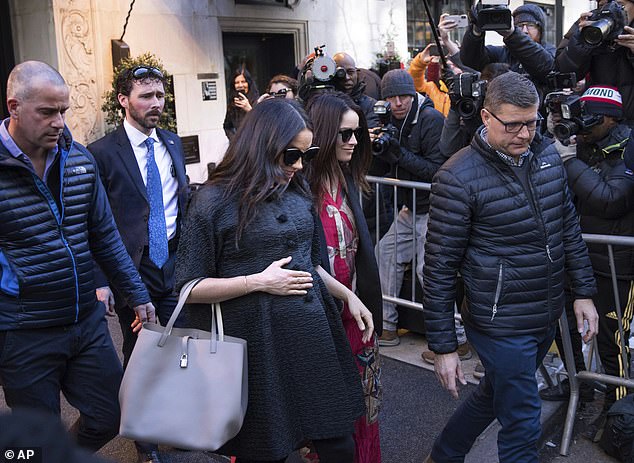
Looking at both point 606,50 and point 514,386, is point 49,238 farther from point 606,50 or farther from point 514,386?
point 606,50

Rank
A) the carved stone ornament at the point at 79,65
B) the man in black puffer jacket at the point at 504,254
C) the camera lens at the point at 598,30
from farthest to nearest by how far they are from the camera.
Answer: the carved stone ornament at the point at 79,65
the camera lens at the point at 598,30
the man in black puffer jacket at the point at 504,254

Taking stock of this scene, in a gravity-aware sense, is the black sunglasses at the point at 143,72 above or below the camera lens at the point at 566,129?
above

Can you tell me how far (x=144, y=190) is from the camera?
3.93 metres

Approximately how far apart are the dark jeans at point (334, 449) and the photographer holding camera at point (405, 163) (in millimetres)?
2430

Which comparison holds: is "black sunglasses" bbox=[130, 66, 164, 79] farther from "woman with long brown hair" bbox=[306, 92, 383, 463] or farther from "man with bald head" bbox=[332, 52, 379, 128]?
"man with bald head" bbox=[332, 52, 379, 128]

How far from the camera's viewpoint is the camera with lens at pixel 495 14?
466 cm

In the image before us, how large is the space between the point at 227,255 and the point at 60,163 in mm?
918

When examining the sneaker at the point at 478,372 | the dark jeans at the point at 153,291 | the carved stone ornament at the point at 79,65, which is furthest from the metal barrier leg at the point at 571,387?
the carved stone ornament at the point at 79,65

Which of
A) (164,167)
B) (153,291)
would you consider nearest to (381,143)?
(164,167)

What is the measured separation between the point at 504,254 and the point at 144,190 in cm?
195

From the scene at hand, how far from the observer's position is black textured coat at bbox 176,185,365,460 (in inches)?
108

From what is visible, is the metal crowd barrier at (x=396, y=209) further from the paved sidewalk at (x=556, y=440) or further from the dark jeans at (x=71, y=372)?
the dark jeans at (x=71, y=372)

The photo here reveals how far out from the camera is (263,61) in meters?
11.6

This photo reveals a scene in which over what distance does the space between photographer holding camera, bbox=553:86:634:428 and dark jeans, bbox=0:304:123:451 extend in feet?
8.61
